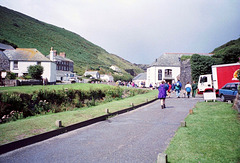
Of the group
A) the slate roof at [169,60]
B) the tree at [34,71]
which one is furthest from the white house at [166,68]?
the tree at [34,71]

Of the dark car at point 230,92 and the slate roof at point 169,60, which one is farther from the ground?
the slate roof at point 169,60

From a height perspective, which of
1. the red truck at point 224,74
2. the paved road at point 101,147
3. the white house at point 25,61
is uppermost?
the white house at point 25,61

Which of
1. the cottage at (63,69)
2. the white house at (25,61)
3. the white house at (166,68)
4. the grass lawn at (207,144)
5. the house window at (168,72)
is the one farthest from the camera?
the cottage at (63,69)

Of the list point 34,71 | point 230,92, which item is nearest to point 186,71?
point 230,92

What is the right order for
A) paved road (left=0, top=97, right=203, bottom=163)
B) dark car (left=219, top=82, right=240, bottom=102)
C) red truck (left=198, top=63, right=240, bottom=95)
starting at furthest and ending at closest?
red truck (left=198, top=63, right=240, bottom=95), dark car (left=219, top=82, right=240, bottom=102), paved road (left=0, top=97, right=203, bottom=163)

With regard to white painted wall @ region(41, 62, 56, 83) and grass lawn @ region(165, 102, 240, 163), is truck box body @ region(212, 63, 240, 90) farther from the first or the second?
white painted wall @ region(41, 62, 56, 83)

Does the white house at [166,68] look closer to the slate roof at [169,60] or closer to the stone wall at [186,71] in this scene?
the slate roof at [169,60]

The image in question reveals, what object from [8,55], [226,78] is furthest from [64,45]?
[226,78]

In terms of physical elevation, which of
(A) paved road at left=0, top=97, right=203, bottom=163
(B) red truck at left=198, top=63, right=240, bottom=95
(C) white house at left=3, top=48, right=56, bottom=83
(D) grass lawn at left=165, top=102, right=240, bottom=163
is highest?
(C) white house at left=3, top=48, right=56, bottom=83

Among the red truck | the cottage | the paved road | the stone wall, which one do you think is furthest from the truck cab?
the cottage

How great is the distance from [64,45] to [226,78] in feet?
503

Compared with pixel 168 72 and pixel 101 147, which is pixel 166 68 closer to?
pixel 168 72

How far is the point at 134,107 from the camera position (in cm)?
1413

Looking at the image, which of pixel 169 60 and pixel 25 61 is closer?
pixel 25 61
